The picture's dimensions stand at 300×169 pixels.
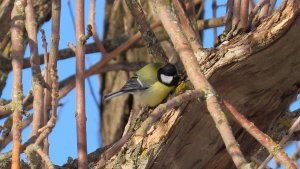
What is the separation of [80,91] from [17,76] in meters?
0.18

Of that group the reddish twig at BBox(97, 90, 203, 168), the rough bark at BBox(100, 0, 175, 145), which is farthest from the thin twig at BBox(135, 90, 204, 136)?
the rough bark at BBox(100, 0, 175, 145)

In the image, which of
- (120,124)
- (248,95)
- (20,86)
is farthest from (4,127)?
(120,124)

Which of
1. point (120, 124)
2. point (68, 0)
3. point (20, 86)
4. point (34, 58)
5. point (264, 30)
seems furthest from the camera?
point (120, 124)

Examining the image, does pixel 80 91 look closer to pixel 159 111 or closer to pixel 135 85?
pixel 159 111

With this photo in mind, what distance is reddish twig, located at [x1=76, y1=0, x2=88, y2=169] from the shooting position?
1636 millimetres

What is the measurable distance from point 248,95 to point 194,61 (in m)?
0.55

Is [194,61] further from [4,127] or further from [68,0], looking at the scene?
[68,0]

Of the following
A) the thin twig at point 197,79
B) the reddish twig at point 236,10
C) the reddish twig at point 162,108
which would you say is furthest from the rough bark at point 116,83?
the reddish twig at point 162,108

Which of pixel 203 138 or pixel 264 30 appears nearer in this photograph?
pixel 264 30

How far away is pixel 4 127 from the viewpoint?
7.02 feet

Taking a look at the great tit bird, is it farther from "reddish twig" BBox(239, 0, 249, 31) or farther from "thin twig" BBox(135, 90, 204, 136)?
"thin twig" BBox(135, 90, 204, 136)

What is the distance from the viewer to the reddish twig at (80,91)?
1.64 m

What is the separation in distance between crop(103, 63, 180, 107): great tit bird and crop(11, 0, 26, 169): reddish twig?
2.61ft

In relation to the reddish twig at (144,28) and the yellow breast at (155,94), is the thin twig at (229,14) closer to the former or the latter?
the reddish twig at (144,28)
